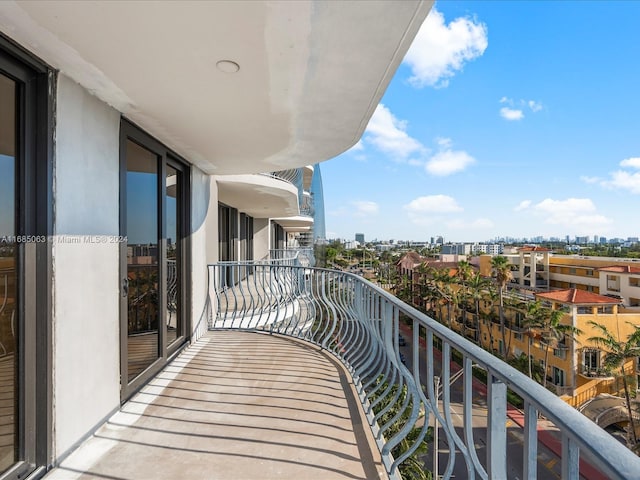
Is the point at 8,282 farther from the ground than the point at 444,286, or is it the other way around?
the point at 8,282

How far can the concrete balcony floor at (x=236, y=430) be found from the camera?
6.93 ft

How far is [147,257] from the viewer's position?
345 cm

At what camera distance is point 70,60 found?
80.7 inches

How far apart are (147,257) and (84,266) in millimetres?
1082

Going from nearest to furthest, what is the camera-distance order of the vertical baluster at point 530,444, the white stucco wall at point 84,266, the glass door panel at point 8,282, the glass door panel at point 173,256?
the vertical baluster at point 530,444 < the glass door panel at point 8,282 < the white stucco wall at point 84,266 < the glass door panel at point 173,256

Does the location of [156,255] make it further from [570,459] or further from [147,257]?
[570,459]

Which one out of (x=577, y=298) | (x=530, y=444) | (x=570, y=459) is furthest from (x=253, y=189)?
(x=577, y=298)

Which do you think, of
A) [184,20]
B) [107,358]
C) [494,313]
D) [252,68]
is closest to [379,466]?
[107,358]

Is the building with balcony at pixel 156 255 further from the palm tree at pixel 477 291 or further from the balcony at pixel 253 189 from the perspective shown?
the palm tree at pixel 477 291

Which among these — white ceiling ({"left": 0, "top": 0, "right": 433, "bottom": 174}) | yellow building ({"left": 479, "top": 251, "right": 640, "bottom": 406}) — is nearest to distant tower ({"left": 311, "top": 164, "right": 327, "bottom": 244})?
yellow building ({"left": 479, "top": 251, "right": 640, "bottom": 406})

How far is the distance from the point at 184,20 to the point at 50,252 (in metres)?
1.59

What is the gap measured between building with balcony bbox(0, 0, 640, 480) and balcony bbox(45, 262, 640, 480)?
0.5 inches

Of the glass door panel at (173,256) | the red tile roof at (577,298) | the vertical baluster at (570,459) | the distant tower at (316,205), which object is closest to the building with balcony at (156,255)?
the vertical baluster at (570,459)

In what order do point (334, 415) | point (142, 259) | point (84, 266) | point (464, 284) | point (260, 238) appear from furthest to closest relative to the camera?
point (464, 284) < point (260, 238) < point (142, 259) < point (334, 415) < point (84, 266)
